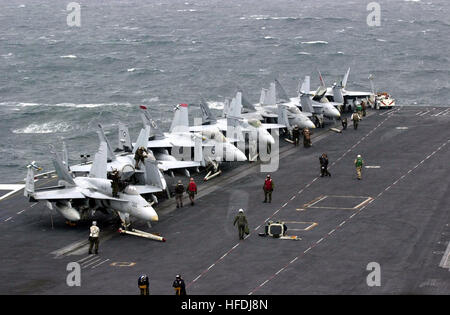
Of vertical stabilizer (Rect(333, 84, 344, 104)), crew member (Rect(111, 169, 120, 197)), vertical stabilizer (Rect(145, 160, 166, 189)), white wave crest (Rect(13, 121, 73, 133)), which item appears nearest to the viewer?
crew member (Rect(111, 169, 120, 197))

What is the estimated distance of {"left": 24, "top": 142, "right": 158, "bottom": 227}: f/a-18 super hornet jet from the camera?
142 ft

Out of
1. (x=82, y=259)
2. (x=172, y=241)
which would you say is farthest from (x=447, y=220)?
(x=82, y=259)

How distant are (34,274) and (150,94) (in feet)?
294

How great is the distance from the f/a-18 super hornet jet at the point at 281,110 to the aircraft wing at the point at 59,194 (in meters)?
25.2

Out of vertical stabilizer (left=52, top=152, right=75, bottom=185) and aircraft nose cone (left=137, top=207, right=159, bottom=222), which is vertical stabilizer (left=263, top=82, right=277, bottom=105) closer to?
vertical stabilizer (left=52, top=152, right=75, bottom=185)

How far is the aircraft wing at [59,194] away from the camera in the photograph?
45.1m

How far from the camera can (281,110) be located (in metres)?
66.5

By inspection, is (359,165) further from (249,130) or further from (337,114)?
(337,114)

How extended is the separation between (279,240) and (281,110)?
27.1 m

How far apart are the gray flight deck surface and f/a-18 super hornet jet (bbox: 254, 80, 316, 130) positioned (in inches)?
313

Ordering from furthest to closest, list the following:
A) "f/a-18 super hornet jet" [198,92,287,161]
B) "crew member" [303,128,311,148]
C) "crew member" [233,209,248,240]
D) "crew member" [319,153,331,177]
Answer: "crew member" [303,128,311,148] → "f/a-18 super hornet jet" [198,92,287,161] → "crew member" [319,153,331,177] → "crew member" [233,209,248,240]

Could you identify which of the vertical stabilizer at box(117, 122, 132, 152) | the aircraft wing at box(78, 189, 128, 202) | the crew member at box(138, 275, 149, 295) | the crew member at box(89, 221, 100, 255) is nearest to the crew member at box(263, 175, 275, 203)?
the aircraft wing at box(78, 189, 128, 202)

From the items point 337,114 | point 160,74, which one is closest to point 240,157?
point 337,114
